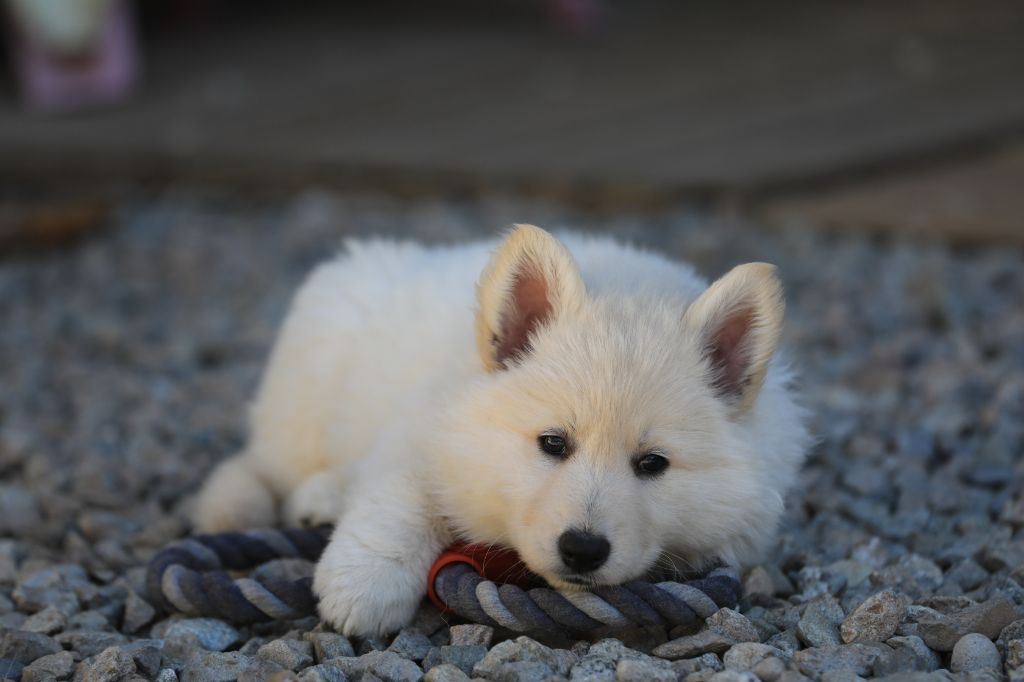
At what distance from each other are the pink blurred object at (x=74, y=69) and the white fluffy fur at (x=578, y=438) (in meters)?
4.89

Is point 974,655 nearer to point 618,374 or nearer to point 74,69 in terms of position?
point 618,374

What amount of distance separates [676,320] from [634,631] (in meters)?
0.71

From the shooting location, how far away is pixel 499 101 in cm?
742

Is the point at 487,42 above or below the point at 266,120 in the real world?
→ above

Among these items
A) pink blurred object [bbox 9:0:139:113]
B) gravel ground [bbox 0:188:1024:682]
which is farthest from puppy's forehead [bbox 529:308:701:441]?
pink blurred object [bbox 9:0:139:113]

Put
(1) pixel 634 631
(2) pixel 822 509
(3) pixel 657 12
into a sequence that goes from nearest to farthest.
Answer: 1. (1) pixel 634 631
2. (2) pixel 822 509
3. (3) pixel 657 12

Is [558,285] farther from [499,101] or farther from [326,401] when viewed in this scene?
[499,101]

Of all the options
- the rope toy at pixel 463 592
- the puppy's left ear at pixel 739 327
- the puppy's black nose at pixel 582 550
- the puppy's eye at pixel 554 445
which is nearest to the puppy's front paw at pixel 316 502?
the rope toy at pixel 463 592

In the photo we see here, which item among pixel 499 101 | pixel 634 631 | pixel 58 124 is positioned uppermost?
pixel 499 101

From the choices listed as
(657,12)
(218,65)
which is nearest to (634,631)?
(218,65)

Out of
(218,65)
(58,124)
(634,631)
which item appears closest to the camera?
(634,631)

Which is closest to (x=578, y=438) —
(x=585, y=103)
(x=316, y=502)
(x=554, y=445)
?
(x=554, y=445)

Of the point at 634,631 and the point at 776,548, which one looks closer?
the point at 634,631

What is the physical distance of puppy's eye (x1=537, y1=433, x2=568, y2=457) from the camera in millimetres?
2740
